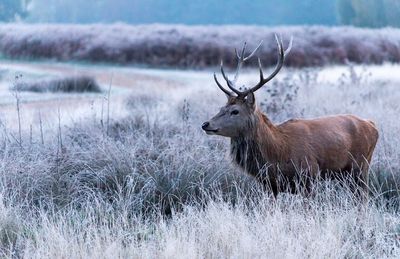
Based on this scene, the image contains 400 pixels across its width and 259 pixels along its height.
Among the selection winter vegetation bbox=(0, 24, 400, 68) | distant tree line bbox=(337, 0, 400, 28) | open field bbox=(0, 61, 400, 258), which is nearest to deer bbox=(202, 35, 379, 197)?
open field bbox=(0, 61, 400, 258)

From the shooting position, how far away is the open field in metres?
6.54

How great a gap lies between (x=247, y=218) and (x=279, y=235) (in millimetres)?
588

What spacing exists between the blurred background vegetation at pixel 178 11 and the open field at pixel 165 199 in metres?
36.8

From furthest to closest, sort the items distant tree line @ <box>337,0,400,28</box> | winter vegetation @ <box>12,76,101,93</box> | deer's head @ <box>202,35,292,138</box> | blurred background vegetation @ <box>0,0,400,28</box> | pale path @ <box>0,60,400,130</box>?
1. blurred background vegetation @ <box>0,0,400,28</box>
2. distant tree line @ <box>337,0,400,28</box>
3. winter vegetation @ <box>12,76,101,93</box>
4. pale path @ <box>0,60,400,130</box>
5. deer's head @ <box>202,35,292,138</box>

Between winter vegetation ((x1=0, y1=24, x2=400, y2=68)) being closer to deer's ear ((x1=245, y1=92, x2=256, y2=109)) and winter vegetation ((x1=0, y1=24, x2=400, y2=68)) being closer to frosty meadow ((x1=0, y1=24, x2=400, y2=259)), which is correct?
frosty meadow ((x1=0, y1=24, x2=400, y2=259))

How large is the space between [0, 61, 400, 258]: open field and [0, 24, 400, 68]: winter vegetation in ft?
55.3

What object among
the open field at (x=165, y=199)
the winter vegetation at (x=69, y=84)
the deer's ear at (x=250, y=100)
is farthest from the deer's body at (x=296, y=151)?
the winter vegetation at (x=69, y=84)

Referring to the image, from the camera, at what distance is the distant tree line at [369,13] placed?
4334cm

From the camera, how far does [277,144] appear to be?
8266 millimetres

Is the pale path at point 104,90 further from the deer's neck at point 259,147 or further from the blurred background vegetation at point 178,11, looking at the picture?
the blurred background vegetation at point 178,11

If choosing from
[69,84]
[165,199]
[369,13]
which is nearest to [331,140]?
[165,199]

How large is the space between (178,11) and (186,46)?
877 inches

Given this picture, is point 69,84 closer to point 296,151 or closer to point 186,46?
point 186,46

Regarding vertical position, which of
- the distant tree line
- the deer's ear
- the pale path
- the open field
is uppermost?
the distant tree line
